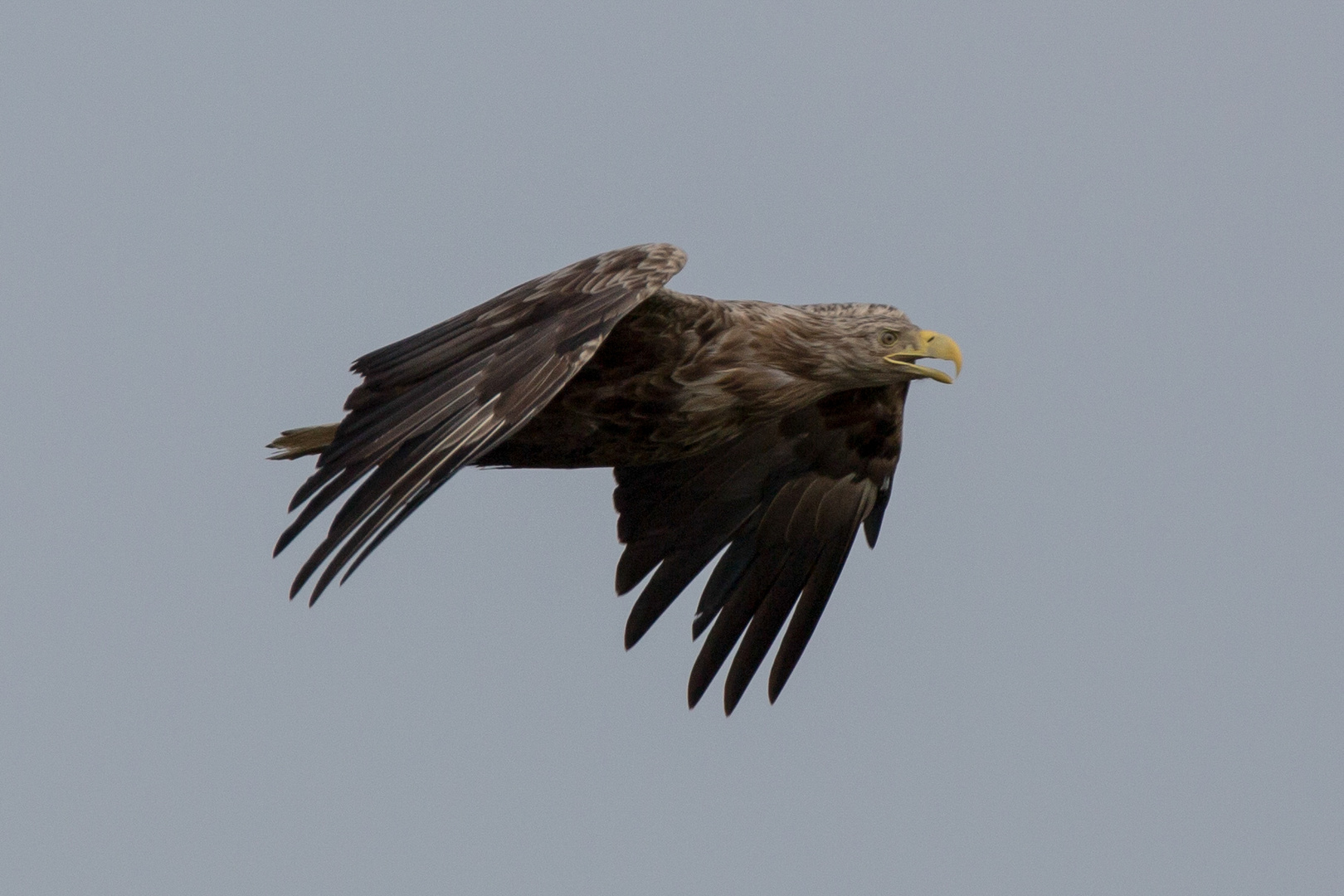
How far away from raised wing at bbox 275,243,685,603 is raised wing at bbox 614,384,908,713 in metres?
2.08

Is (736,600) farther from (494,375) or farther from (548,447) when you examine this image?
(494,375)

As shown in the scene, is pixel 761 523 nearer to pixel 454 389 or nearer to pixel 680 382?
pixel 680 382

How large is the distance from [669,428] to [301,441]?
1.76 meters

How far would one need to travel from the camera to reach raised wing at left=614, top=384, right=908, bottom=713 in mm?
10906

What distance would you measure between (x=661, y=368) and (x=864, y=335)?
1.00 m

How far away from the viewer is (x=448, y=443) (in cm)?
816

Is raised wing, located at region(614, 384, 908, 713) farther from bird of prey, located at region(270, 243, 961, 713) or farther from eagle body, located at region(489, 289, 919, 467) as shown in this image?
eagle body, located at region(489, 289, 919, 467)

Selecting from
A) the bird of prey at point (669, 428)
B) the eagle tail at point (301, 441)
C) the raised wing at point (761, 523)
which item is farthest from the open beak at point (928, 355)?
the eagle tail at point (301, 441)

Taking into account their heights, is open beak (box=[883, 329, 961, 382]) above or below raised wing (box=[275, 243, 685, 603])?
above

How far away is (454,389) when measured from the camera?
8.48 m

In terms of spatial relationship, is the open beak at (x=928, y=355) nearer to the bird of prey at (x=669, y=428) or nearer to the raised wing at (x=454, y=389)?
the bird of prey at (x=669, y=428)

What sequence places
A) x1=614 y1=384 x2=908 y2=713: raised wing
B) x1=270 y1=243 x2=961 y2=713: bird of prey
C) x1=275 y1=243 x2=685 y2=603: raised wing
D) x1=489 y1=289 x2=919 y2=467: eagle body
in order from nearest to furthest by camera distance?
x1=275 y1=243 x2=685 y2=603: raised wing → x1=270 y1=243 x2=961 y2=713: bird of prey → x1=489 y1=289 x2=919 y2=467: eagle body → x1=614 y1=384 x2=908 y2=713: raised wing

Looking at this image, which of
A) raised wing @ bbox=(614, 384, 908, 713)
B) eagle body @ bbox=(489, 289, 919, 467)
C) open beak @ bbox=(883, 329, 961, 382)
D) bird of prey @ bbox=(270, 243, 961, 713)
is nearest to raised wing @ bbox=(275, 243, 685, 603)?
bird of prey @ bbox=(270, 243, 961, 713)

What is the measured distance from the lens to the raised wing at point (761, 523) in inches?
429
